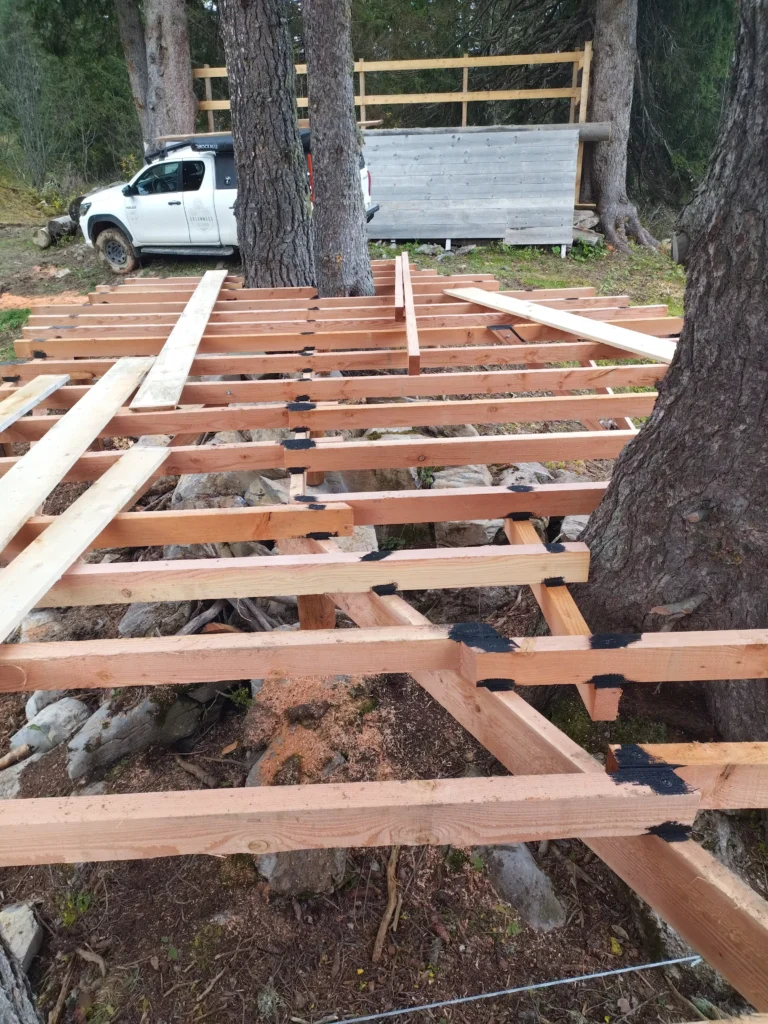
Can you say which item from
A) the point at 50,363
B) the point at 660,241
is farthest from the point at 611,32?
the point at 50,363

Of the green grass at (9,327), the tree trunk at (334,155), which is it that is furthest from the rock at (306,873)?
the green grass at (9,327)

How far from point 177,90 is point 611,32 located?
29.3 feet

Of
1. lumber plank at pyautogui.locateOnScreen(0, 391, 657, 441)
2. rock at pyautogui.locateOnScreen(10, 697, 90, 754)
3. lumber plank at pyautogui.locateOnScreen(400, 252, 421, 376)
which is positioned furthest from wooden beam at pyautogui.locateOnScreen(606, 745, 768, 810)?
rock at pyautogui.locateOnScreen(10, 697, 90, 754)

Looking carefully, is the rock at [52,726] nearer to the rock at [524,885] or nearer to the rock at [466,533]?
the rock at [524,885]

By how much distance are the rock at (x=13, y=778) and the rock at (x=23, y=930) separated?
1.97 feet

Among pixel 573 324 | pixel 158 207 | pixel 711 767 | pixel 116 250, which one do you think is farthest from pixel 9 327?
pixel 711 767

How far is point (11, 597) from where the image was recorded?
6.45ft

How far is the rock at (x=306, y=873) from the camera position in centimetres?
256

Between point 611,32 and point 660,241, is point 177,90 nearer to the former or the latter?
point 611,32

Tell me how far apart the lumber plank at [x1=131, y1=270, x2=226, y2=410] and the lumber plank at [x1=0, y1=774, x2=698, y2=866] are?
2.37m

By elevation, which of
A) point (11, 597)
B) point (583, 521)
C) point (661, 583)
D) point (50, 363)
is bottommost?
point (583, 521)

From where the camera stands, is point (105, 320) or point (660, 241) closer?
point (105, 320)

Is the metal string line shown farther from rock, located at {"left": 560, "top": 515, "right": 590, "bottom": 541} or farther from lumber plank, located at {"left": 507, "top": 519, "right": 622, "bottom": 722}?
rock, located at {"left": 560, "top": 515, "right": 590, "bottom": 541}

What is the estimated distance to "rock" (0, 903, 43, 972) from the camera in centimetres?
245
